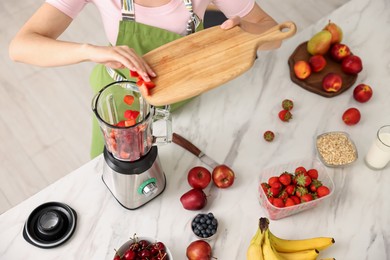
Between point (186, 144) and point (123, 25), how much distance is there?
1.36ft

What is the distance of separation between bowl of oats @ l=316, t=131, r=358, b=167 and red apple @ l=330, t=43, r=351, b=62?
32 cm

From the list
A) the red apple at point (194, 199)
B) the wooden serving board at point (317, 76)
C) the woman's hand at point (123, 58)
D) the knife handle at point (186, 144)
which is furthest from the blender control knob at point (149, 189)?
the wooden serving board at point (317, 76)

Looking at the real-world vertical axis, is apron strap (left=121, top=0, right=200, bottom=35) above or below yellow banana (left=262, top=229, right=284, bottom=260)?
above

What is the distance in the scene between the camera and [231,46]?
1248 millimetres

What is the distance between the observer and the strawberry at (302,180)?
1342 millimetres

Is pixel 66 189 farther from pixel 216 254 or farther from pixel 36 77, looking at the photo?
pixel 36 77

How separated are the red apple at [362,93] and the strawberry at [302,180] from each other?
1.35 ft

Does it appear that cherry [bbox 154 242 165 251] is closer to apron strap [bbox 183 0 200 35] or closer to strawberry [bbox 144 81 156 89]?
strawberry [bbox 144 81 156 89]

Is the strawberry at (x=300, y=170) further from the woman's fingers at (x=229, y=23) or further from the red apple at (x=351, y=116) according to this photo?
the woman's fingers at (x=229, y=23)

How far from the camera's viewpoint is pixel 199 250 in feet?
4.10

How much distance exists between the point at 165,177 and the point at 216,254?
278 mm

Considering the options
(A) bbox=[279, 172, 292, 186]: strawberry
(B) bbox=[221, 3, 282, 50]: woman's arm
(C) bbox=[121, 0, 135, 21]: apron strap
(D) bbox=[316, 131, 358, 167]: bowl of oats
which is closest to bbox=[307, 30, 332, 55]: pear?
(B) bbox=[221, 3, 282, 50]: woman's arm

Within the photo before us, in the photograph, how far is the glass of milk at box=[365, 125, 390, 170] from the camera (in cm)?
140

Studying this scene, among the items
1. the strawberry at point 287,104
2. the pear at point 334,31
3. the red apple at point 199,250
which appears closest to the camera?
the red apple at point 199,250
